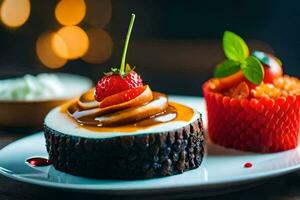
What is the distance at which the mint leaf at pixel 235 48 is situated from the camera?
6.86 ft

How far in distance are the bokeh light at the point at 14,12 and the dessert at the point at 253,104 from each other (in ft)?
9.13

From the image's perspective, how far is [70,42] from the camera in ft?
15.8

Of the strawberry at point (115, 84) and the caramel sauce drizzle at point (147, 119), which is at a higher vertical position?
the strawberry at point (115, 84)

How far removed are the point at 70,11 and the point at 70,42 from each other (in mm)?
235

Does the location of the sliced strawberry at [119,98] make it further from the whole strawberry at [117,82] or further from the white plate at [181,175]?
the white plate at [181,175]

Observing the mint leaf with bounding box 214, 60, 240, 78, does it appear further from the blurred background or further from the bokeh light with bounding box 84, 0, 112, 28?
the bokeh light with bounding box 84, 0, 112, 28

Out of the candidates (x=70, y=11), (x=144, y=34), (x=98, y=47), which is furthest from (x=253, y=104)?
(x=70, y=11)

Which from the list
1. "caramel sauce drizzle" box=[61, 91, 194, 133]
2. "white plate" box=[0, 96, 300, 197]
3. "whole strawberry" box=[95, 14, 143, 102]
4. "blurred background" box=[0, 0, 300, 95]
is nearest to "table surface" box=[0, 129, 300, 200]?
"white plate" box=[0, 96, 300, 197]

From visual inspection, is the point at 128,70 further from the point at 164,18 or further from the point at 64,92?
the point at 164,18

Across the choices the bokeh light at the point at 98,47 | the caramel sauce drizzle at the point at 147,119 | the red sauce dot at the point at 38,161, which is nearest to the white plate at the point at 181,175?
the red sauce dot at the point at 38,161

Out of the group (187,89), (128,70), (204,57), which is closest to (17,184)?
(128,70)

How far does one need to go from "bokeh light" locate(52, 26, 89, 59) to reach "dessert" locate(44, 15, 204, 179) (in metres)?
2.86

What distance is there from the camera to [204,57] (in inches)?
165

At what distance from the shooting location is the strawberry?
180 centimetres
